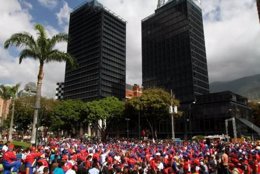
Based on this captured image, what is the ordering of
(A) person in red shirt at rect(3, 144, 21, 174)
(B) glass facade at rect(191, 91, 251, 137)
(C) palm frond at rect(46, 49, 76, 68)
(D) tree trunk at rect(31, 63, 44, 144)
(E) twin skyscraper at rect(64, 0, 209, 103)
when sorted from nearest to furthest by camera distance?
(A) person in red shirt at rect(3, 144, 21, 174), (D) tree trunk at rect(31, 63, 44, 144), (C) palm frond at rect(46, 49, 76, 68), (B) glass facade at rect(191, 91, 251, 137), (E) twin skyscraper at rect(64, 0, 209, 103)

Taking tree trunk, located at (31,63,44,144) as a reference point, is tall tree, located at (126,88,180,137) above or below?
above

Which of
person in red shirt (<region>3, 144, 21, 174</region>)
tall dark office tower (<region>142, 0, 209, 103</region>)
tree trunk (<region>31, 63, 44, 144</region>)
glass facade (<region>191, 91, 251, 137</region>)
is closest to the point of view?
person in red shirt (<region>3, 144, 21, 174</region>)

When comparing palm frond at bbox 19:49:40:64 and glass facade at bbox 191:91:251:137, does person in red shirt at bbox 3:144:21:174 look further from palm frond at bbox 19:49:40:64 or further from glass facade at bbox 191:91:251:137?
glass facade at bbox 191:91:251:137

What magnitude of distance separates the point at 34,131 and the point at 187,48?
254 feet

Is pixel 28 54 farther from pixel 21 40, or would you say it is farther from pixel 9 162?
pixel 9 162

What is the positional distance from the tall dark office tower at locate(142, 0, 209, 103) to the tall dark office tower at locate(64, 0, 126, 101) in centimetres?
1950

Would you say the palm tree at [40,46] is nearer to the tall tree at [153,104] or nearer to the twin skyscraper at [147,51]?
the tall tree at [153,104]

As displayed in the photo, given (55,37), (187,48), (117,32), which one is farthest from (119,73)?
(55,37)

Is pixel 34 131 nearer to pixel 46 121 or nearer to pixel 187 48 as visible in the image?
pixel 46 121

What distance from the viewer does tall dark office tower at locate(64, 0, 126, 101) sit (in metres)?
112

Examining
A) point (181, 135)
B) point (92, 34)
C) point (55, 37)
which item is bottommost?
point (181, 135)

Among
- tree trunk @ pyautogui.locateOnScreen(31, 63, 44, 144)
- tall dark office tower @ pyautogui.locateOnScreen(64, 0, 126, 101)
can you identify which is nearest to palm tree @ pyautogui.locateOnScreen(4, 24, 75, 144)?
tree trunk @ pyautogui.locateOnScreen(31, 63, 44, 144)

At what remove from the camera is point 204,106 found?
68250mm

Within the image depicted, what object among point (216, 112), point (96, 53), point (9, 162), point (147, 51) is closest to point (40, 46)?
point (9, 162)
